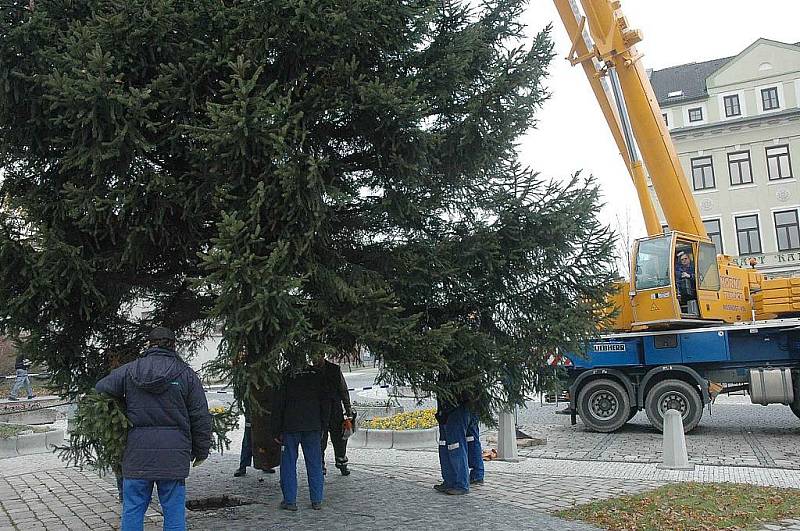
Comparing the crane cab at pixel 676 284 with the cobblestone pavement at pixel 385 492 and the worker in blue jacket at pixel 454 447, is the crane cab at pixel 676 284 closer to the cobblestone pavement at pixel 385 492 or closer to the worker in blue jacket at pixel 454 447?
the cobblestone pavement at pixel 385 492

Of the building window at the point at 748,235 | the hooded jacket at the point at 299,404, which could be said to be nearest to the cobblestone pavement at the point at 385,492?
the hooded jacket at the point at 299,404

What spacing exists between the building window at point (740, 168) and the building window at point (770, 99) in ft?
7.99

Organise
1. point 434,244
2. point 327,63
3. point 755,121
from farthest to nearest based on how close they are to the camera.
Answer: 1. point 755,121
2. point 434,244
3. point 327,63

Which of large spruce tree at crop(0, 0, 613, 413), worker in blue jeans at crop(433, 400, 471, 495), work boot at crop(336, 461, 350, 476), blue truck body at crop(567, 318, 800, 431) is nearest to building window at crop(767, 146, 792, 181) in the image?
blue truck body at crop(567, 318, 800, 431)

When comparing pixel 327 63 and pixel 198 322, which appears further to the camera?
pixel 198 322

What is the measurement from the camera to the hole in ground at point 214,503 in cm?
787

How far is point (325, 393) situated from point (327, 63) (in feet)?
11.6

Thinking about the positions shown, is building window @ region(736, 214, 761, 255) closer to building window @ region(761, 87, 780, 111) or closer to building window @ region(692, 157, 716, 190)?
building window @ region(692, 157, 716, 190)

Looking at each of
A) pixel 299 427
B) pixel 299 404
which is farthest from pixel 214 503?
pixel 299 404

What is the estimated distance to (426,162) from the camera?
6266 millimetres

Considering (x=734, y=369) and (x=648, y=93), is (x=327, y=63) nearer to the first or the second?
(x=648, y=93)

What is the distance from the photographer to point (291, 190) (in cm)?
547

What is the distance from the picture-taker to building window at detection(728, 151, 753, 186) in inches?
1484

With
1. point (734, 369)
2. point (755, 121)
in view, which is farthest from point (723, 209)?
point (734, 369)
